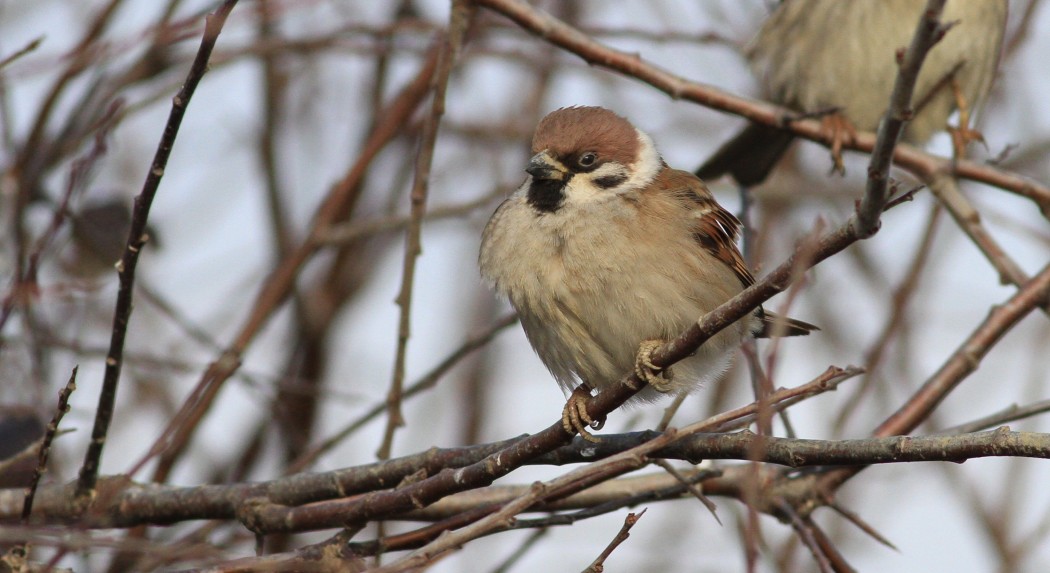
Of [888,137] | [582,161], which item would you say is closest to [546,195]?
[582,161]

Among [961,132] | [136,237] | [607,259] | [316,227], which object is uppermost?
[961,132]

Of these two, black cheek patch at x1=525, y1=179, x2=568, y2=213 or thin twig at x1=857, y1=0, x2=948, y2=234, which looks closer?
thin twig at x1=857, y1=0, x2=948, y2=234

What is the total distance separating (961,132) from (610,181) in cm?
201

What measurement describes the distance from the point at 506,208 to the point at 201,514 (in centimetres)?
125

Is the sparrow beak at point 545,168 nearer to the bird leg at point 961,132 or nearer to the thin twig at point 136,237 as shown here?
the thin twig at point 136,237

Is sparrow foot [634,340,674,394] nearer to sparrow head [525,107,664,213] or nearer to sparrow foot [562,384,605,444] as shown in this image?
sparrow foot [562,384,605,444]

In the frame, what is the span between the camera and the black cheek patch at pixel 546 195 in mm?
3299

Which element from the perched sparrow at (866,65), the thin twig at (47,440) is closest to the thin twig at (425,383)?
the thin twig at (47,440)

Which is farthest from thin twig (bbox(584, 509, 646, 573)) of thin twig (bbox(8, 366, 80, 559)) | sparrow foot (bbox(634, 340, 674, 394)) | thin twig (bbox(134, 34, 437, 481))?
thin twig (bbox(134, 34, 437, 481))

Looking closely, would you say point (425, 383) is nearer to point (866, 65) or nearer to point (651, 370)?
point (651, 370)

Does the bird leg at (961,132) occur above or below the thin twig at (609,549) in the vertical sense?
above

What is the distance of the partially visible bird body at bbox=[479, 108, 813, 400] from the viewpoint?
3074 mm

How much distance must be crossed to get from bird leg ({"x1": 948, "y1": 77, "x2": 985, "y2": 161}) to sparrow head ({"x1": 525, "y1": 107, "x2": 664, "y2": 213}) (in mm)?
1668

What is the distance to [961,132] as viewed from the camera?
4.66 meters
